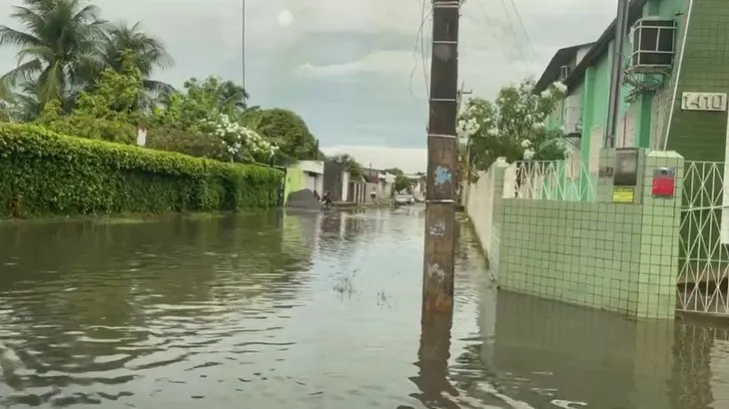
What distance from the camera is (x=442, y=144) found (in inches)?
318

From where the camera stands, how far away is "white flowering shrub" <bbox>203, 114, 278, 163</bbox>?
40.2 metres

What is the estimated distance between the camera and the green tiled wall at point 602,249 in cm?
845

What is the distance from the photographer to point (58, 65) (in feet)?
113

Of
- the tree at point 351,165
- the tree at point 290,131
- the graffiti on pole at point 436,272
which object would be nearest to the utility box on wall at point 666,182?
the graffiti on pole at point 436,272

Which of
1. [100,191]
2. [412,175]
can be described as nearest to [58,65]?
[100,191]

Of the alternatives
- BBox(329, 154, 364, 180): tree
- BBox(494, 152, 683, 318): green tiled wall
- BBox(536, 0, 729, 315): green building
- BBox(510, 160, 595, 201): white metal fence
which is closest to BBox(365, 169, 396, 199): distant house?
BBox(329, 154, 364, 180): tree

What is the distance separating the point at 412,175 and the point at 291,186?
7583 centimetres

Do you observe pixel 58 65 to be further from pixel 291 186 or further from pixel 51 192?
pixel 291 186

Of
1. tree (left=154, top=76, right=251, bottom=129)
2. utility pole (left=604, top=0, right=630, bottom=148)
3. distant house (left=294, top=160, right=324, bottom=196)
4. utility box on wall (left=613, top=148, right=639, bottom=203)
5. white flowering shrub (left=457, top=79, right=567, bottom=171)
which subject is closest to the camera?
utility box on wall (left=613, top=148, right=639, bottom=203)

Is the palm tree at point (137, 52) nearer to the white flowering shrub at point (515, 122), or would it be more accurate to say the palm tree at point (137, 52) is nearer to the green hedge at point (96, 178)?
the green hedge at point (96, 178)

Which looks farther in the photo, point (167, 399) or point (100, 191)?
point (100, 191)

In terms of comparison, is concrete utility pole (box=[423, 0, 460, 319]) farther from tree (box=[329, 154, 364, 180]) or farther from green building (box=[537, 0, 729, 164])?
tree (box=[329, 154, 364, 180])

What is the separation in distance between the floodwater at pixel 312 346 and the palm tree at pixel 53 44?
24.0 m

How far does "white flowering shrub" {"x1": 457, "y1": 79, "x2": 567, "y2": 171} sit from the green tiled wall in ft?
46.4
